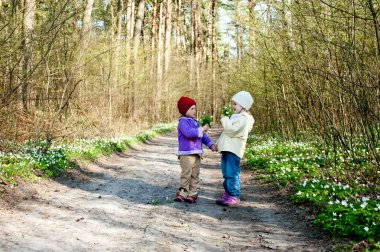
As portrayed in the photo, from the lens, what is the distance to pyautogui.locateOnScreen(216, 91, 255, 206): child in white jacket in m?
6.77

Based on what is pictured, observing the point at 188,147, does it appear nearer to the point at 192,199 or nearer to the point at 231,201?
the point at 192,199

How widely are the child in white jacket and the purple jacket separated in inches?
15.2

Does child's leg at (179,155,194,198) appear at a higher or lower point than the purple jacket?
lower

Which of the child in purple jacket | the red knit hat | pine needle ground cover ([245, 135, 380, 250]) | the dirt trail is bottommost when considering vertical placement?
the dirt trail

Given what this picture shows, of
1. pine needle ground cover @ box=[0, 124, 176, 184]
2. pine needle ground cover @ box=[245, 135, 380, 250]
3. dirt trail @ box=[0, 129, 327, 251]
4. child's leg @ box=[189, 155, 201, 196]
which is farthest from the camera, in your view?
pine needle ground cover @ box=[0, 124, 176, 184]

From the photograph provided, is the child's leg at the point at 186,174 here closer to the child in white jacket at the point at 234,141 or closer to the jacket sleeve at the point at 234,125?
the child in white jacket at the point at 234,141

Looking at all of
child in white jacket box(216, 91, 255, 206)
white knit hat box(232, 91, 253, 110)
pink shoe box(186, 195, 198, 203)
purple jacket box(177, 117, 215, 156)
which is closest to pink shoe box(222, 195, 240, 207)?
child in white jacket box(216, 91, 255, 206)

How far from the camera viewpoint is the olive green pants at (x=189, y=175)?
694 centimetres

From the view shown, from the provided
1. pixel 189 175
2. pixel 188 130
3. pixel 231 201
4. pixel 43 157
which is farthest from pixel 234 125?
pixel 43 157

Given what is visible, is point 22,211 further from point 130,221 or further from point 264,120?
point 264,120

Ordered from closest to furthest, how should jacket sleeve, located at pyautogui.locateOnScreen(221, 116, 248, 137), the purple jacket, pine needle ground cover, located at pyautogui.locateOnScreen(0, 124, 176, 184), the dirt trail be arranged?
the dirt trail → jacket sleeve, located at pyautogui.locateOnScreen(221, 116, 248, 137) → the purple jacket → pine needle ground cover, located at pyautogui.locateOnScreen(0, 124, 176, 184)

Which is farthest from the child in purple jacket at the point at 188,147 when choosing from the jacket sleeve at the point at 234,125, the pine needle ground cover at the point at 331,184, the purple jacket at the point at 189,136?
the pine needle ground cover at the point at 331,184

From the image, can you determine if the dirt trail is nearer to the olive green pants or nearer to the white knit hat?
the olive green pants

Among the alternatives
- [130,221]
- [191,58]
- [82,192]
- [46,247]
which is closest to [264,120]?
[82,192]
